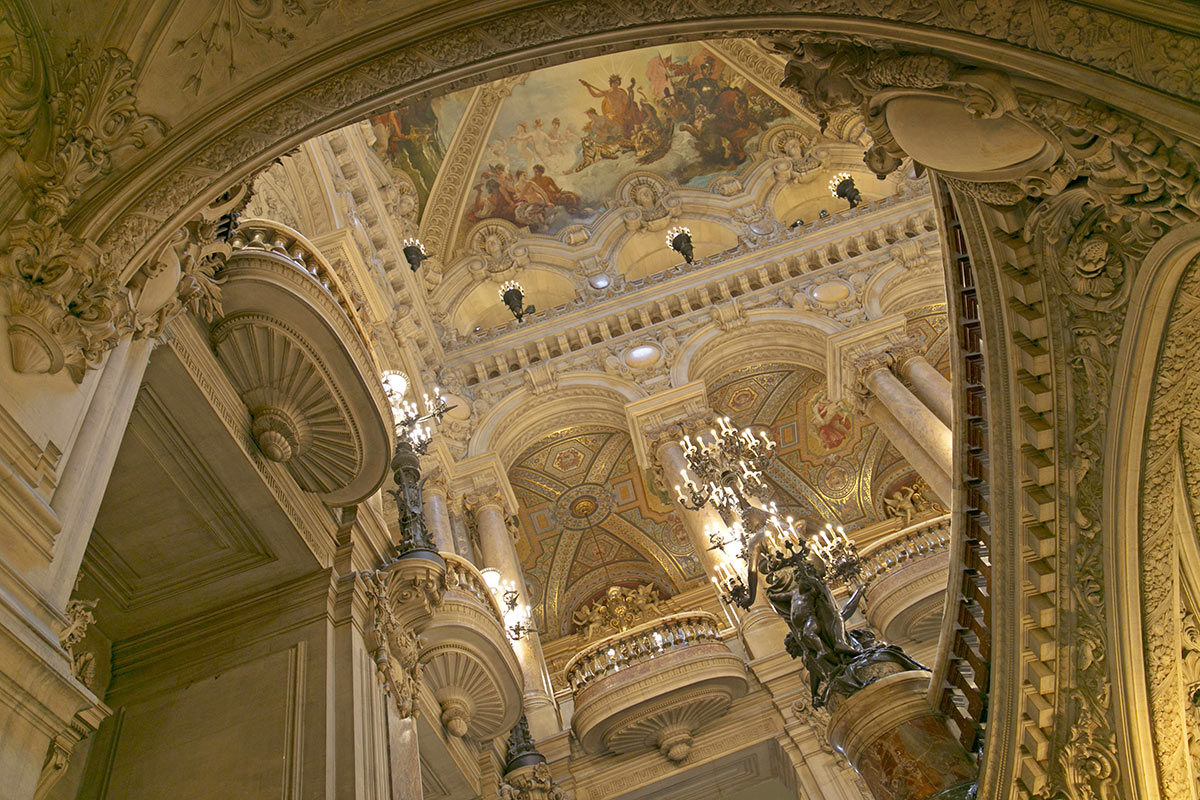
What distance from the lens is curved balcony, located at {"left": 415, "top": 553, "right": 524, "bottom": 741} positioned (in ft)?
24.0

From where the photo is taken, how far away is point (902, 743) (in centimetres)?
540

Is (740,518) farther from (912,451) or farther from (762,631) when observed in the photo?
(912,451)

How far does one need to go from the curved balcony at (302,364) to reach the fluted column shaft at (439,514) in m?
5.58

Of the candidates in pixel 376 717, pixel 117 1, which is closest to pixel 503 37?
pixel 117 1

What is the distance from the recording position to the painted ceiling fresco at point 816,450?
1659 cm

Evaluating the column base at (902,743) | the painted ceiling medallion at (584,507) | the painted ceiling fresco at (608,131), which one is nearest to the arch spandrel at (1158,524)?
the column base at (902,743)

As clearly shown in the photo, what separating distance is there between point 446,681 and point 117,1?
5.65 metres

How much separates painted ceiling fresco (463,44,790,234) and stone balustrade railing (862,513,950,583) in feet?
27.8

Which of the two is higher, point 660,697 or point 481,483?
point 481,483

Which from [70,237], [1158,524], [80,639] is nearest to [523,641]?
[80,639]

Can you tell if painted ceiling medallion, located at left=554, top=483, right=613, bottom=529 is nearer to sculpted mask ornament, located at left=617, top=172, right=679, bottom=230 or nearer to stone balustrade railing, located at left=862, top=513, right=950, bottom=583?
sculpted mask ornament, located at left=617, top=172, right=679, bottom=230

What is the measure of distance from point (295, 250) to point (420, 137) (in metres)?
11.7

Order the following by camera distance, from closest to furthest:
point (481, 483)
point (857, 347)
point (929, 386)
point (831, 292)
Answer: point (929, 386), point (481, 483), point (857, 347), point (831, 292)

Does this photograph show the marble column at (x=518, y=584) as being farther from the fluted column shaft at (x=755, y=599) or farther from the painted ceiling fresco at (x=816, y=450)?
the painted ceiling fresco at (x=816, y=450)
